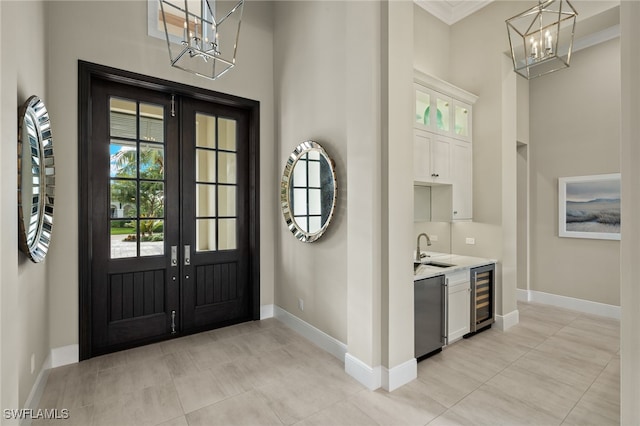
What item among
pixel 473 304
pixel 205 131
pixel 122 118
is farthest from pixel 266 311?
pixel 122 118

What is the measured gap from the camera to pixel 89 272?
9.34 feet

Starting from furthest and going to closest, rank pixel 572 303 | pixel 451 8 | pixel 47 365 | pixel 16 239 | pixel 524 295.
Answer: pixel 524 295 → pixel 572 303 → pixel 451 8 → pixel 47 365 → pixel 16 239

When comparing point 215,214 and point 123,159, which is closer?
point 123,159

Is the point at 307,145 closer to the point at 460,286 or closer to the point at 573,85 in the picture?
the point at 460,286

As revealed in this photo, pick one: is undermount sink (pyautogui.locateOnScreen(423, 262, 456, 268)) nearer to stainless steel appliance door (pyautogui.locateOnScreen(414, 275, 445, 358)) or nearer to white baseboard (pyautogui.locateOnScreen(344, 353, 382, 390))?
stainless steel appliance door (pyautogui.locateOnScreen(414, 275, 445, 358))

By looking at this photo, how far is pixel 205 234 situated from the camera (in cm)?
356

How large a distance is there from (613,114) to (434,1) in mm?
2700

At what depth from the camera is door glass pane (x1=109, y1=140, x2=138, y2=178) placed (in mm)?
3043

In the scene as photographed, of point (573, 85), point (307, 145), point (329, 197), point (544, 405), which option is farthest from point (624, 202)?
point (573, 85)

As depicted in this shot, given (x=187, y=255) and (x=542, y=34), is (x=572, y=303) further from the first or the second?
(x=187, y=255)

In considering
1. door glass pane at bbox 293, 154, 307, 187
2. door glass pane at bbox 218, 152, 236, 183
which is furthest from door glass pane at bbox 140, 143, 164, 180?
door glass pane at bbox 293, 154, 307, 187

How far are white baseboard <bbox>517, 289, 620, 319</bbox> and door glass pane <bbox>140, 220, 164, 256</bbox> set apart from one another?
508 cm

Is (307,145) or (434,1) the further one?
(434,1)

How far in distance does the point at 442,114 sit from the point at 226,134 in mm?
2536
